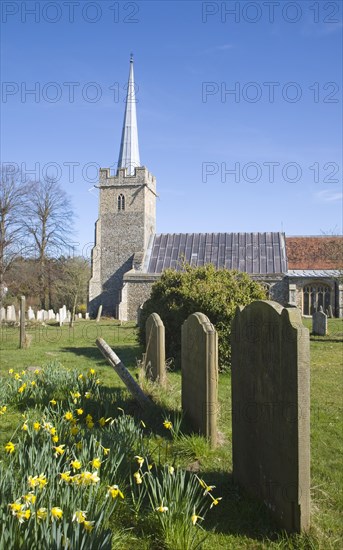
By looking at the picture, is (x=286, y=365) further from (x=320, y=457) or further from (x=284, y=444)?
(x=320, y=457)

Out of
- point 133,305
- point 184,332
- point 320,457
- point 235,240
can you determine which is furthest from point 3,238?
point 320,457

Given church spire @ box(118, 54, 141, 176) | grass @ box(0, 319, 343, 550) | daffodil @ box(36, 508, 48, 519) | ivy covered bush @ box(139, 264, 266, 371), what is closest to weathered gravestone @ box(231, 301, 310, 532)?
grass @ box(0, 319, 343, 550)

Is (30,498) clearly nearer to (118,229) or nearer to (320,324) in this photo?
(320,324)

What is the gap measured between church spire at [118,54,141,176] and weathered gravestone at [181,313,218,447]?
3284 centimetres

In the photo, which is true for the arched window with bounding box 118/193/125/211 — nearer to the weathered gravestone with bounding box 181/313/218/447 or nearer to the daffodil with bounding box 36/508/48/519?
the weathered gravestone with bounding box 181/313/218/447

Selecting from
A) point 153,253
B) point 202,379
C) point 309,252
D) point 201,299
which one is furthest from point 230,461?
point 309,252

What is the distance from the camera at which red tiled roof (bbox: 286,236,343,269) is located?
29344 mm

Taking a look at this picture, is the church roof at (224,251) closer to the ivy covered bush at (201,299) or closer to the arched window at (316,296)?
the arched window at (316,296)

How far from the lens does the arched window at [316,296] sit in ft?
94.8

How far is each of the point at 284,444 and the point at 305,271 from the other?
1044 inches

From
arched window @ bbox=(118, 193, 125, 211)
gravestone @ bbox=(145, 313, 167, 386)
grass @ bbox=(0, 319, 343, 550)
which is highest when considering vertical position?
arched window @ bbox=(118, 193, 125, 211)

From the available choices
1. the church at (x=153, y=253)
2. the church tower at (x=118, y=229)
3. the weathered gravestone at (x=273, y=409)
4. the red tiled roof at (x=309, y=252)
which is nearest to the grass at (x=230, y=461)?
the weathered gravestone at (x=273, y=409)

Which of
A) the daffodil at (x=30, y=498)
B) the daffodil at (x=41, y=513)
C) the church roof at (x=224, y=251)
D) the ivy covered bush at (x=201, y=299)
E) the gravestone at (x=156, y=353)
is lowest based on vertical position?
the daffodil at (x=41, y=513)

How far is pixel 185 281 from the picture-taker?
1081cm
